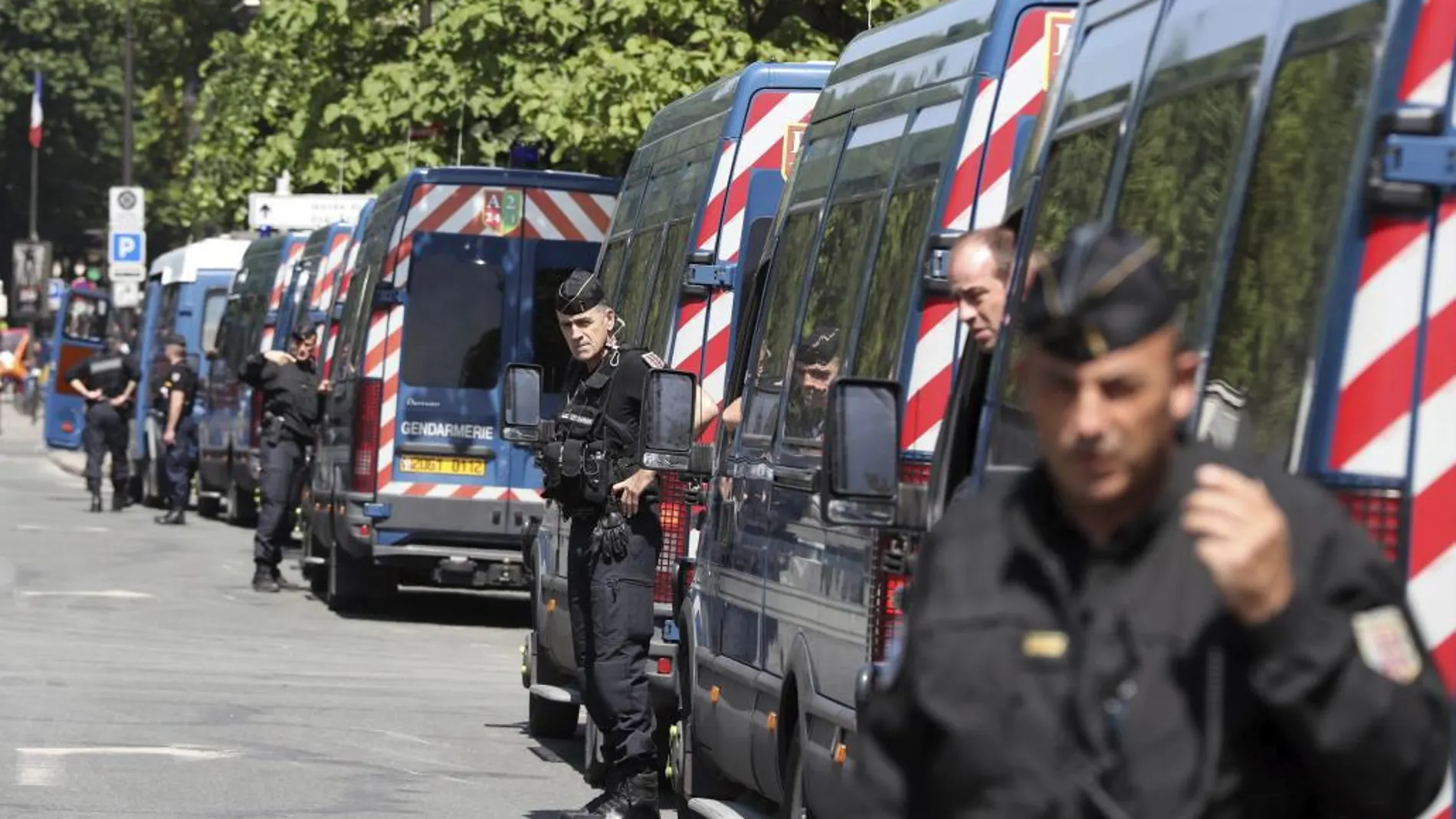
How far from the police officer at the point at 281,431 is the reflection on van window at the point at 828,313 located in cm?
1361

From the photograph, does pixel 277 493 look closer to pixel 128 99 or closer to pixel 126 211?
pixel 126 211

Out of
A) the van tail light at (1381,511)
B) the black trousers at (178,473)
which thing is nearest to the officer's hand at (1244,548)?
the van tail light at (1381,511)

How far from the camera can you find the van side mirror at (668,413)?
31.1 ft

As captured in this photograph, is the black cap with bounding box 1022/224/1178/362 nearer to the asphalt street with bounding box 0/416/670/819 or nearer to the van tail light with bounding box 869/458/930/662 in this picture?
the van tail light with bounding box 869/458/930/662

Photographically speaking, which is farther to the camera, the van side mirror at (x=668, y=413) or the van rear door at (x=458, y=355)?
the van rear door at (x=458, y=355)

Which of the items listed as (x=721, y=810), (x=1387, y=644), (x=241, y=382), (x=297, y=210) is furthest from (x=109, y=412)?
(x=1387, y=644)

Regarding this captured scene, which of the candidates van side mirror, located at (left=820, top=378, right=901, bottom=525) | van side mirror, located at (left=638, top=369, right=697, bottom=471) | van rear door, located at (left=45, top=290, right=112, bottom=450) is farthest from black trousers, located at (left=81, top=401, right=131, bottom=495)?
van side mirror, located at (left=820, top=378, right=901, bottom=525)

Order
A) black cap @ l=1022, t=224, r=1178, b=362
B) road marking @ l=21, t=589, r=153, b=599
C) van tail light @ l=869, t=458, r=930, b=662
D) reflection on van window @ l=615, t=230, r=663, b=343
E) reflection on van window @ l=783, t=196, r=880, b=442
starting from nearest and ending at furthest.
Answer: black cap @ l=1022, t=224, r=1178, b=362
van tail light @ l=869, t=458, r=930, b=662
reflection on van window @ l=783, t=196, r=880, b=442
reflection on van window @ l=615, t=230, r=663, b=343
road marking @ l=21, t=589, r=153, b=599

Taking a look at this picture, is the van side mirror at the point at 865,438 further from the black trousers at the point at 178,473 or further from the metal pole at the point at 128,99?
the metal pole at the point at 128,99

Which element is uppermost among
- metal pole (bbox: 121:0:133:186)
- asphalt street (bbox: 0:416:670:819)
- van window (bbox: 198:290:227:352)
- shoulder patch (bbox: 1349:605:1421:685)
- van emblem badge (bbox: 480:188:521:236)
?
metal pole (bbox: 121:0:133:186)

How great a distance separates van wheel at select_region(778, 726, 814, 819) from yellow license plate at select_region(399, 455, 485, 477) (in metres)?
11.2

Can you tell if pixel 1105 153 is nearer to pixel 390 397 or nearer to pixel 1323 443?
pixel 1323 443

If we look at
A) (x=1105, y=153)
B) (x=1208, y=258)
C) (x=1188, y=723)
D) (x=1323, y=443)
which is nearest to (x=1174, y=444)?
(x=1188, y=723)

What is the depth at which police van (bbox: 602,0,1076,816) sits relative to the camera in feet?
24.6
